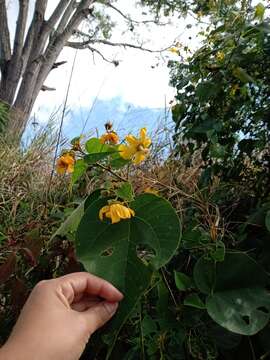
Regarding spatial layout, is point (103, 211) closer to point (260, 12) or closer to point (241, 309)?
point (241, 309)

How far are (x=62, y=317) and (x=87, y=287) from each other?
0.23ft

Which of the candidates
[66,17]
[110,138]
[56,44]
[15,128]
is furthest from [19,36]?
[110,138]

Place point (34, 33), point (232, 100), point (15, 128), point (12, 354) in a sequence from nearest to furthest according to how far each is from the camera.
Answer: point (12, 354)
point (232, 100)
point (15, 128)
point (34, 33)

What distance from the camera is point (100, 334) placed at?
78 centimetres

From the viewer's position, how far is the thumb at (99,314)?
2.26 ft

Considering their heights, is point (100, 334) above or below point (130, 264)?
below

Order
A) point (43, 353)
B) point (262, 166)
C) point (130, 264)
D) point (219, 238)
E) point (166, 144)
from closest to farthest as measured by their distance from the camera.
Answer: point (43, 353), point (130, 264), point (219, 238), point (262, 166), point (166, 144)

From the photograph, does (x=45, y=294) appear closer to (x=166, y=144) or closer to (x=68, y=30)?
(x=166, y=144)

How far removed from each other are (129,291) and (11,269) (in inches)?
→ 11.6

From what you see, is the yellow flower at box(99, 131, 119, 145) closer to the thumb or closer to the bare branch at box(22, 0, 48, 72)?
the thumb

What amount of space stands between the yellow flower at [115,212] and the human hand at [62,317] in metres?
0.10

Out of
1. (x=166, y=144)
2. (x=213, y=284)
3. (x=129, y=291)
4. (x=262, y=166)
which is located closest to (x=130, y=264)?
(x=129, y=291)

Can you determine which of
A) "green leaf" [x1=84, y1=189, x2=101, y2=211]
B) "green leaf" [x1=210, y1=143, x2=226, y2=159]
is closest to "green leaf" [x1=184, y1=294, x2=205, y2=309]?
"green leaf" [x1=84, y1=189, x2=101, y2=211]

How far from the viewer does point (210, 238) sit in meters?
0.82
